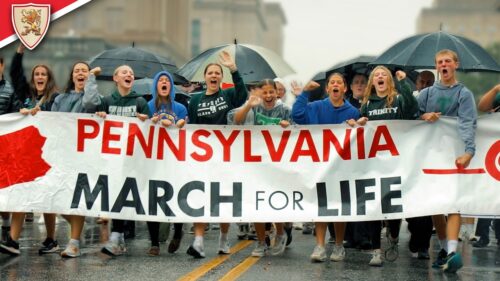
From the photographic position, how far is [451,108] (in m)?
10.0

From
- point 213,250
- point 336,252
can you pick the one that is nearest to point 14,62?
point 213,250

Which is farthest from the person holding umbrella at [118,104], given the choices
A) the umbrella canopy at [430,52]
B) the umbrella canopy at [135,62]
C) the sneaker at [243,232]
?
the umbrella canopy at [135,62]

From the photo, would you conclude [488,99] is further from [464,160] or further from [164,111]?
[164,111]

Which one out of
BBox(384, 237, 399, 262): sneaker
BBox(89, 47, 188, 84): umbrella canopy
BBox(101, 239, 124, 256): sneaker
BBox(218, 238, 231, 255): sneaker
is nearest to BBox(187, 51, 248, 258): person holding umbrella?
BBox(218, 238, 231, 255): sneaker

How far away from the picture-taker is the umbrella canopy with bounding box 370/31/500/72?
37.9ft

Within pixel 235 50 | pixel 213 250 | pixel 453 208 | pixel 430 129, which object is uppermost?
pixel 235 50

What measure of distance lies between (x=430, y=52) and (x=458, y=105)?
2131mm

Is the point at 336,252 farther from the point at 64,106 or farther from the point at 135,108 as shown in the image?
the point at 64,106

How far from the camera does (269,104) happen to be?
10.7m

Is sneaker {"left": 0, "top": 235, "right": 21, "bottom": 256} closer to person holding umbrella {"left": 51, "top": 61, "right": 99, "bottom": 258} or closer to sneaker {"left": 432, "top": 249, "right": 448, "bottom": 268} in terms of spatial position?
person holding umbrella {"left": 51, "top": 61, "right": 99, "bottom": 258}

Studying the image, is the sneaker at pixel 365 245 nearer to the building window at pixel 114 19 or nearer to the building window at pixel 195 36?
the building window at pixel 114 19

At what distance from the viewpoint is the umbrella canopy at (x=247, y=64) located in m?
12.8

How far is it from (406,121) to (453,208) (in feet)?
3.18

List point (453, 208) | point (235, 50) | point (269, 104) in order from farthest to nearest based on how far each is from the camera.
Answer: point (235, 50) → point (269, 104) → point (453, 208)
